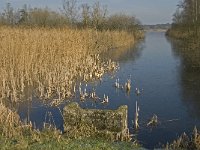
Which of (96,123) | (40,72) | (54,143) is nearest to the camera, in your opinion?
(54,143)

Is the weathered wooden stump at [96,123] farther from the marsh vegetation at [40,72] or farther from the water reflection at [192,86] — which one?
the water reflection at [192,86]

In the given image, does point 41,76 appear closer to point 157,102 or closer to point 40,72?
point 40,72

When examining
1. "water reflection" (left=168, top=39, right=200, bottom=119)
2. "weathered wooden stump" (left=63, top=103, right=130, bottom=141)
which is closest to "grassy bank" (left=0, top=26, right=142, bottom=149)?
"weathered wooden stump" (left=63, top=103, right=130, bottom=141)

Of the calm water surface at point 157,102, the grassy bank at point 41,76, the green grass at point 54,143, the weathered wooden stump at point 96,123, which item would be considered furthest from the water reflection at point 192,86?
the green grass at point 54,143

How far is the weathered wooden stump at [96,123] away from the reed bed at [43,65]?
4.02 m

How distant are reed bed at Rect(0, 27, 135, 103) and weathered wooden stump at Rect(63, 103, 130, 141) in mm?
4019

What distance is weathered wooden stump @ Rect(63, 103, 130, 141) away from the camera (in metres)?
8.18

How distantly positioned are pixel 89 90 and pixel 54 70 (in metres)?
1.63

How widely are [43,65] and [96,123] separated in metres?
7.25

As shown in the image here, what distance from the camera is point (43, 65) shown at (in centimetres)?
1505

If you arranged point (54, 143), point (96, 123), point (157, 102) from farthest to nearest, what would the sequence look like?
point (157, 102)
point (96, 123)
point (54, 143)

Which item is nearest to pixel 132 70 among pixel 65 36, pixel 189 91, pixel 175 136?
pixel 65 36

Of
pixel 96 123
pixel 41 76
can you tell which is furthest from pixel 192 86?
pixel 96 123

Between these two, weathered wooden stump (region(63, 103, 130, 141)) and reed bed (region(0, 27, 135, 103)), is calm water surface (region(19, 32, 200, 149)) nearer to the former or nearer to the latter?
weathered wooden stump (region(63, 103, 130, 141))
